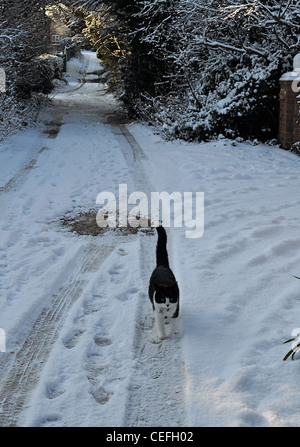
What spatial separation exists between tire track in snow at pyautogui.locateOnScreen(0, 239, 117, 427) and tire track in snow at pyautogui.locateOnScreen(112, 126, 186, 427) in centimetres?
70

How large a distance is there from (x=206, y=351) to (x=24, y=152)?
1017cm

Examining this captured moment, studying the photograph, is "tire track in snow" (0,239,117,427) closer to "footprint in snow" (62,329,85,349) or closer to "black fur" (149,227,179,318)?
"footprint in snow" (62,329,85,349)

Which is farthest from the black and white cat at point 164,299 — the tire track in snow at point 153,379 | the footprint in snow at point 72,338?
the footprint in snow at point 72,338

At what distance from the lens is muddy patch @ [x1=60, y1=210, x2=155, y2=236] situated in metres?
6.86

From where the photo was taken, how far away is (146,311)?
456 cm

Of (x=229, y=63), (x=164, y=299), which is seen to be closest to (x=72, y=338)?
(x=164, y=299)

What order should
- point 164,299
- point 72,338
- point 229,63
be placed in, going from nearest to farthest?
point 164,299, point 72,338, point 229,63

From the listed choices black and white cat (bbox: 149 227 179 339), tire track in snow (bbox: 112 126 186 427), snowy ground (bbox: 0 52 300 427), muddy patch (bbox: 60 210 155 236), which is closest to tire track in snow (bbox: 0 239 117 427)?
snowy ground (bbox: 0 52 300 427)

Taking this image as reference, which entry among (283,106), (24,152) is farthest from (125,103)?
(283,106)

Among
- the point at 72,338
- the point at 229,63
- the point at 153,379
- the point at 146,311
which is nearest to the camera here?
the point at 153,379

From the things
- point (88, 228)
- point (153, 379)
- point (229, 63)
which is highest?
point (229, 63)

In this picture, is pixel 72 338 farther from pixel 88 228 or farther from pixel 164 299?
pixel 88 228

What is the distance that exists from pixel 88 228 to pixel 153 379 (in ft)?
12.3

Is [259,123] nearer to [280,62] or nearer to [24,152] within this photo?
[280,62]
